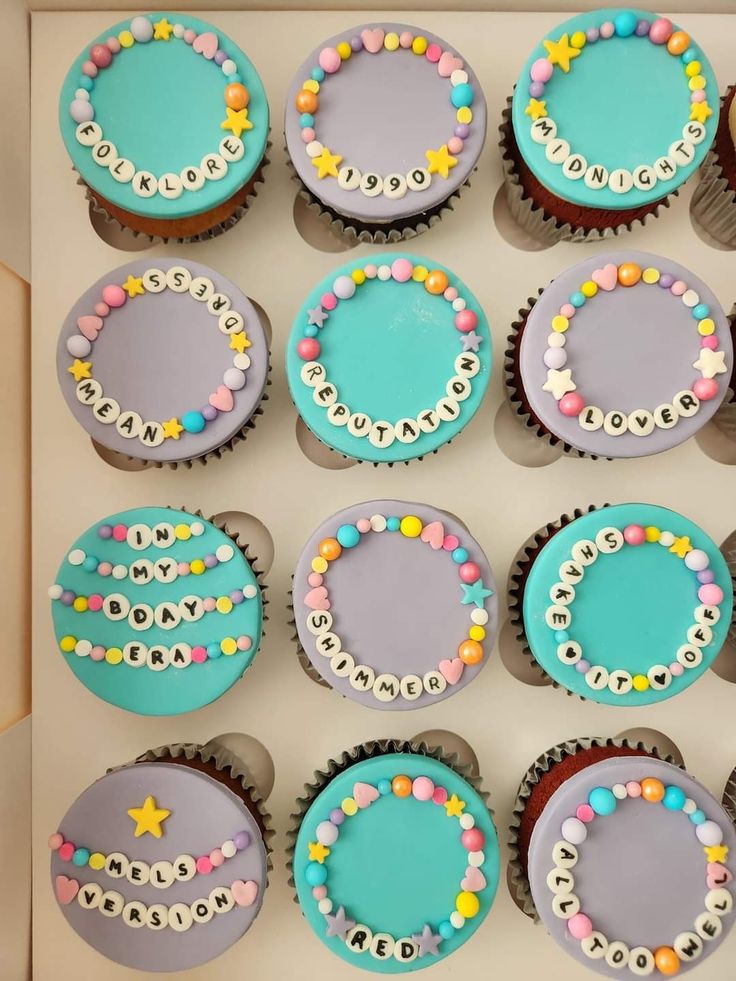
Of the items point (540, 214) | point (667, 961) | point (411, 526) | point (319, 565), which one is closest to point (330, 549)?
point (319, 565)

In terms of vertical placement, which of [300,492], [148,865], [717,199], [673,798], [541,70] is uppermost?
[541,70]

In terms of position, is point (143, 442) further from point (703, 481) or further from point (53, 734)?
point (703, 481)

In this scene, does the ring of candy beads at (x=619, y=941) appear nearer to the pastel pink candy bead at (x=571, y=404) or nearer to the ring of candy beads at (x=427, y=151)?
the pastel pink candy bead at (x=571, y=404)

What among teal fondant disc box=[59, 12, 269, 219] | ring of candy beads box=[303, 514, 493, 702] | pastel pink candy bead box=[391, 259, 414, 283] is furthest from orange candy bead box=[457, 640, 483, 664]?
teal fondant disc box=[59, 12, 269, 219]

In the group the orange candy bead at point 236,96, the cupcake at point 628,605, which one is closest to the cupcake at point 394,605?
the cupcake at point 628,605

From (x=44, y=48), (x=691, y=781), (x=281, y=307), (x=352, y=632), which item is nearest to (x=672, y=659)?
(x=691, y=781)

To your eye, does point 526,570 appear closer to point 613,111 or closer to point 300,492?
point 300,492
